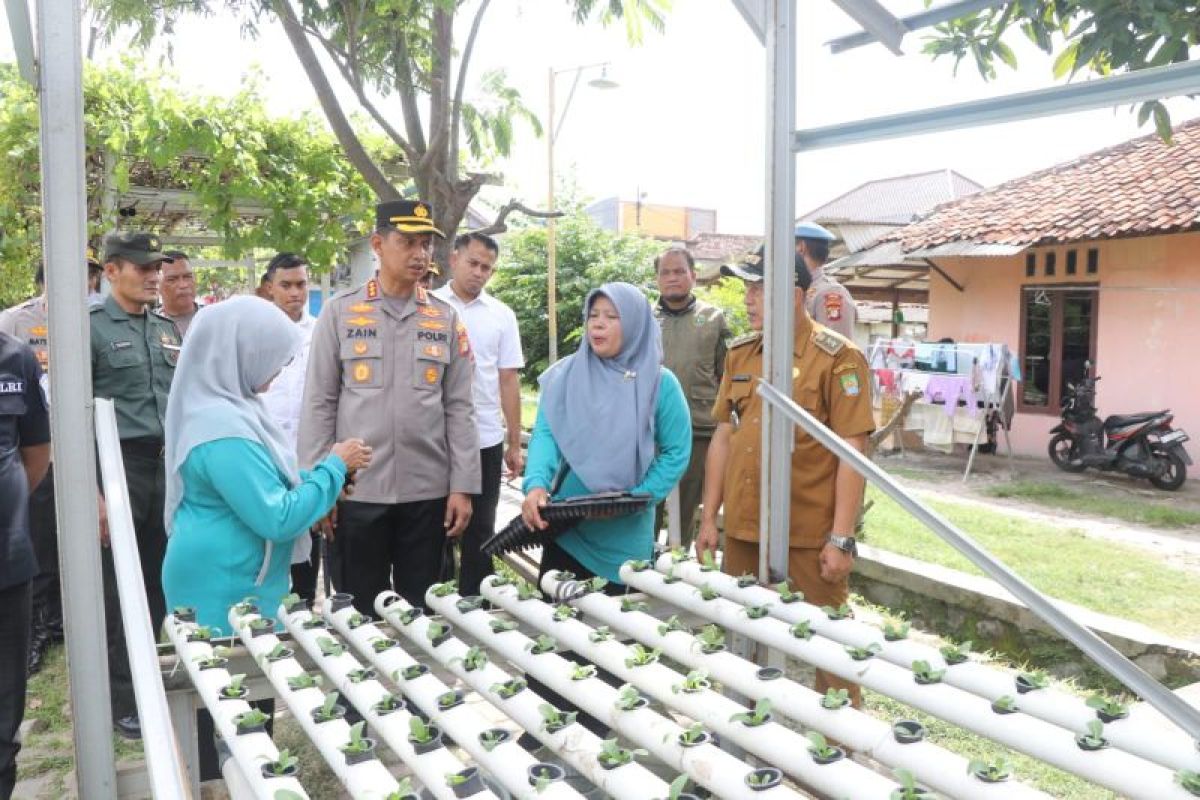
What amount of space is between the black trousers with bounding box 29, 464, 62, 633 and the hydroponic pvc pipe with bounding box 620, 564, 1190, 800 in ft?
9.73

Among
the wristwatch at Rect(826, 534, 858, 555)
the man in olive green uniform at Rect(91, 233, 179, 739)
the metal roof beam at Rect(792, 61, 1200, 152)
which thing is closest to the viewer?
the metal roof beam at Rect(792, 61, 1200, 152)

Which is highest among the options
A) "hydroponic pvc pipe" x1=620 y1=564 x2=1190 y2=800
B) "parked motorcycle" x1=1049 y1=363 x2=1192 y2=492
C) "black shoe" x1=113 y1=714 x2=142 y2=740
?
"hydroponic pvc pipe" x1=620 y1=564 x2=1190 y2=800

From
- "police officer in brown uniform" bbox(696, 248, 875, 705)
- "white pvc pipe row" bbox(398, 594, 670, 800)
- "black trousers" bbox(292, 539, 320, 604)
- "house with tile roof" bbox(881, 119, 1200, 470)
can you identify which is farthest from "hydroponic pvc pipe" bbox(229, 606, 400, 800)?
"house with tile roof" bbox(881, 119, 1200, 470)

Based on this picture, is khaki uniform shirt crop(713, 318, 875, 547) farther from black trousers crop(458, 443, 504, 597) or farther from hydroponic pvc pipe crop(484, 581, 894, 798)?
black trousers crop(458, 443, 504, 597)

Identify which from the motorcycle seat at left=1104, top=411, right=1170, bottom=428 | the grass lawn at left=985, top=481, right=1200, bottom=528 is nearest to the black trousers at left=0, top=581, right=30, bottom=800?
the grass lawn at left=985, top=481, right=1200, bottom=528

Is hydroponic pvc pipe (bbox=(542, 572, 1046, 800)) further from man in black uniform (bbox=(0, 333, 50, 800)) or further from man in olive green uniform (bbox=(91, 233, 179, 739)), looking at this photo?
man in olive green uniform (bbox=(91, 233, 179, 739))

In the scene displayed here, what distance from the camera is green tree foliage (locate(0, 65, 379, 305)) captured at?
20.5 feet

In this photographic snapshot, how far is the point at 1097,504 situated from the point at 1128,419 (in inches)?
61.0

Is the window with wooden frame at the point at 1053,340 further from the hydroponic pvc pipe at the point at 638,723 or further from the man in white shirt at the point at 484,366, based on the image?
the hydroponic pvc pipe at the point at 638,723

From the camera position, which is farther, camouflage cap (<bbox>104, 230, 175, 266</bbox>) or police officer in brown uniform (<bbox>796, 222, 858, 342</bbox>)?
police officer in brown uniform (<bbox>796, 222, 858, 342</bbox>)

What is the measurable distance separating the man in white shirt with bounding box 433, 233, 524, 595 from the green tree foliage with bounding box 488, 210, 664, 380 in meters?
13.3

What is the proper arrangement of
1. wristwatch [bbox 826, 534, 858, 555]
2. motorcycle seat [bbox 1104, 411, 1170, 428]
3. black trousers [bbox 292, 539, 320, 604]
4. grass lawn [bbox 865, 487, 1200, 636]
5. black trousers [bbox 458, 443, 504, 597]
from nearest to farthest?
1. wristwatch [bbox 826, 534, 858, 555]
2. black trousers [bbox 292, 539, 320, 604]
3. black trousers [bbox 458, 443, 504, 597]
4. grass lawn [bbox 865, 487, 1200, 636]
5. motorcycle seat [bbox 1104, 411, 1170, 428]

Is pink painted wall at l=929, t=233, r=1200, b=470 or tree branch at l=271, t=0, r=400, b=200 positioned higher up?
tree branch at l=271, t=0, r=400, b=200

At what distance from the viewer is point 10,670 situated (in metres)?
2.30
